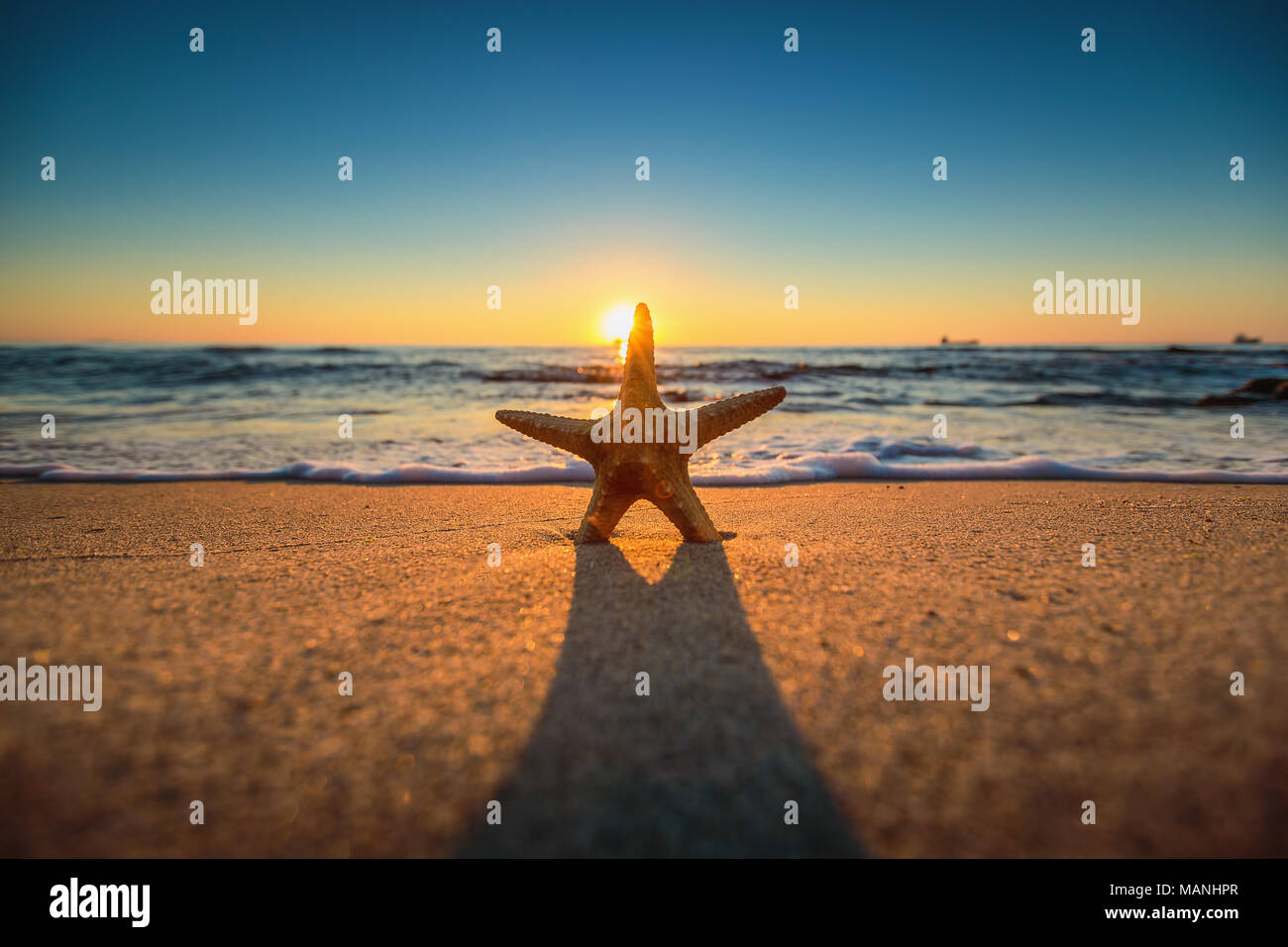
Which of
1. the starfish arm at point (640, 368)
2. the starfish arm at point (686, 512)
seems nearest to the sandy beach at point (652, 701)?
the starfish arm at point (686, 512)

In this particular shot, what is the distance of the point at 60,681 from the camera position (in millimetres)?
2055

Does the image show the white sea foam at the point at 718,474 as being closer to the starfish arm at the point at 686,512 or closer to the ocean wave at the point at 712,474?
the ocean wave at the point at 712,474

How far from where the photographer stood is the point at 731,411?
3.50 m

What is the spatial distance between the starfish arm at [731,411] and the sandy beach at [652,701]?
2.37ft

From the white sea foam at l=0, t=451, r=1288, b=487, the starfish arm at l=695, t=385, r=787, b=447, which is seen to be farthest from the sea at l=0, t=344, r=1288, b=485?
the starfish arm at l=695, t=385, r=787, b=447

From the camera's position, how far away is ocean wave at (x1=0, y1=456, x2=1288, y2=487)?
639 centimetres

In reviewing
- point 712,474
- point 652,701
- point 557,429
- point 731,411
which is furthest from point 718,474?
point 652,701

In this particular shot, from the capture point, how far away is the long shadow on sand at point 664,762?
1.42m

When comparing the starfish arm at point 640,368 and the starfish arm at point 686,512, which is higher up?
the starfish arm at point 640,368

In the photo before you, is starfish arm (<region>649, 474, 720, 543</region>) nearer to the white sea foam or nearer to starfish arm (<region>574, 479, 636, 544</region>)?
starfish arm (<region>574, 479, 636, 544</region>)

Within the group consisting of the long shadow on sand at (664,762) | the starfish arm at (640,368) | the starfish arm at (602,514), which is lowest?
the long shadow on sand at (664,762)

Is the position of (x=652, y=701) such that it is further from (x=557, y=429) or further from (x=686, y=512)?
(x=557, y=429)
